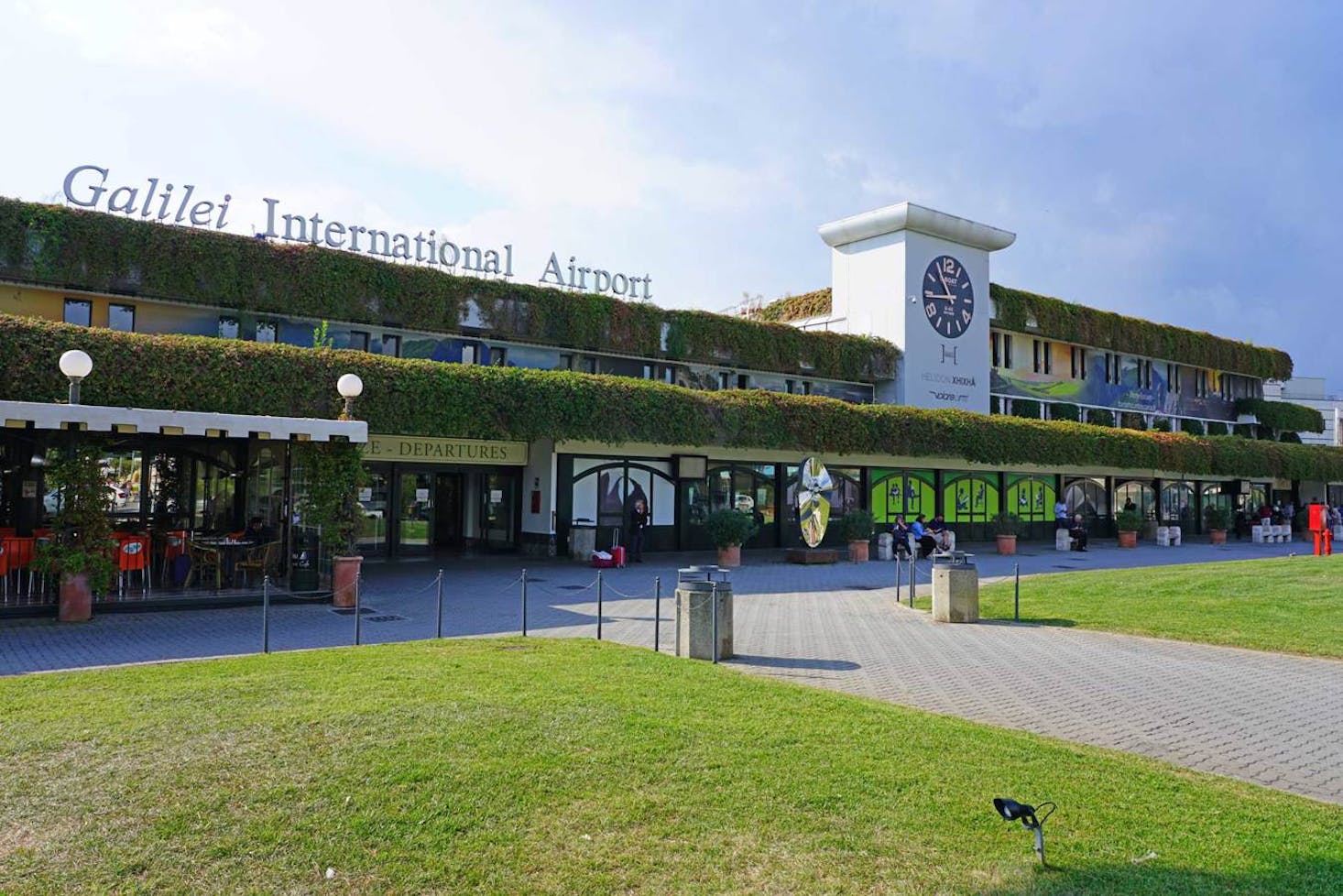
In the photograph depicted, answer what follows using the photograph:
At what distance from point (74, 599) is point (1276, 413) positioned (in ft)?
184

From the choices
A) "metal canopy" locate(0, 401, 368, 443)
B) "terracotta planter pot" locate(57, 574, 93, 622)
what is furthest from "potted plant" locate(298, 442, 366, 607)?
"terracotta planter pot" locate(57, 574, 93, 622)

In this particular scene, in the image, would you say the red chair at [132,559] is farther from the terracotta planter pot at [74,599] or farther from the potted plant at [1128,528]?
the potted plant at [1128,528]

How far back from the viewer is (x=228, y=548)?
16.6 metres

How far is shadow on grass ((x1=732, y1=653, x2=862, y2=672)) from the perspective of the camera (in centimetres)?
1093

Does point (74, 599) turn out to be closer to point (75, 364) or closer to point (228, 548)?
point (228, 548)

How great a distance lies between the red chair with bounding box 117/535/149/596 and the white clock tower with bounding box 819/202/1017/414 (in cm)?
2631

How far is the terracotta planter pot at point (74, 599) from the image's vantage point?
13352 millimetres

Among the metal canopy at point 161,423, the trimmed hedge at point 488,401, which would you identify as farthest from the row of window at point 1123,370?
the metal canopy at point 161,423

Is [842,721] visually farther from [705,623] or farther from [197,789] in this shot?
[197,789]

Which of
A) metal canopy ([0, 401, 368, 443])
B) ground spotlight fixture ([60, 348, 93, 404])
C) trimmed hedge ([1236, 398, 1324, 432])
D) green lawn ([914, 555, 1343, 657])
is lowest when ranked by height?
green lawn ([914, 555, 1343, 657])


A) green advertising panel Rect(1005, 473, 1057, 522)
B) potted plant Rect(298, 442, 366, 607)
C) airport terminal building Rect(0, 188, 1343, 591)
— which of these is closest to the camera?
potted plant Rect(298, 442, 366, 607)

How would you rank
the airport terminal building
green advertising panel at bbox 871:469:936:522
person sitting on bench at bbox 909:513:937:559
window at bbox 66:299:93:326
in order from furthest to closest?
green advertising panel at bbox 871:469:936:522 → person sitting on bench at bbox 909:513:937:559 → window at bbox 66:299:93:326 → the airport terminal building

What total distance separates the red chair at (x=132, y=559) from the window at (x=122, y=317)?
27.1ft

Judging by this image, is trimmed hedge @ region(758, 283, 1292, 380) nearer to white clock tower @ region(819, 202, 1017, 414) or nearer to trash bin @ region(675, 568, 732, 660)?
white clock tower @ region(819, 202, 1017, 414)
